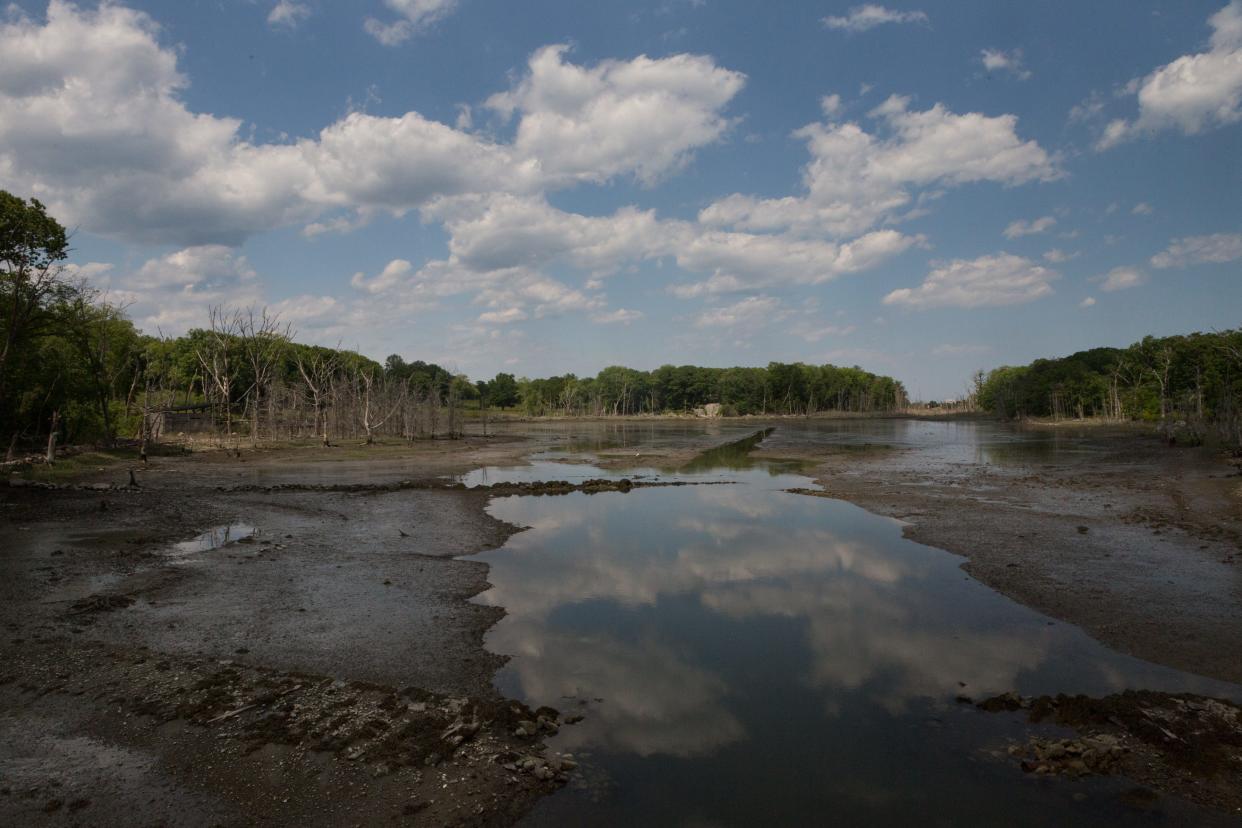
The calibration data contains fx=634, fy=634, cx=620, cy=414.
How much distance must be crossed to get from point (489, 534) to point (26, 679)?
39.7ft

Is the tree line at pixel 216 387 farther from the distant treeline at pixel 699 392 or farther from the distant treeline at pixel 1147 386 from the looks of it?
the distant treeline at pixel 1147 386

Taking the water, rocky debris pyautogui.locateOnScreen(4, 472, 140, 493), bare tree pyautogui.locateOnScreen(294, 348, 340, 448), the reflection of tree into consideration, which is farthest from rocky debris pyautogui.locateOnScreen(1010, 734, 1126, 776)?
bare tree pyautogui.locateOnScreen(294, 348, 340, 448)

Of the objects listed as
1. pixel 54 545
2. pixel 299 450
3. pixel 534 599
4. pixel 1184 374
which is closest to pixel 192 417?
pixel 299 450

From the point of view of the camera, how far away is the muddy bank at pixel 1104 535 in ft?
37.3

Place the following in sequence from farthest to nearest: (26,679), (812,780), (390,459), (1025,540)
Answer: (390,459) → (1025,540) → (26,679) → (812,780)

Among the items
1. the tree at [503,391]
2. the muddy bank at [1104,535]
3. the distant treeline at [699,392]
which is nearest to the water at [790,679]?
the muddy bank at [1104,535]

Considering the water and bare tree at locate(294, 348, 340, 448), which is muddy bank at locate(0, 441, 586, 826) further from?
bare tree at locate(294, 348, 340, 448)

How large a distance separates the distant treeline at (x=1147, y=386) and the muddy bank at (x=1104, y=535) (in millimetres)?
20903

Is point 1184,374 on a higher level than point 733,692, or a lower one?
higher

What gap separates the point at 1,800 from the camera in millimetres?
6254

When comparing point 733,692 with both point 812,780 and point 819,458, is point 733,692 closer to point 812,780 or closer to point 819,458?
point 812,780

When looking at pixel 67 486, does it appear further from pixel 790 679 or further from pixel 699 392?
pixel 699 392

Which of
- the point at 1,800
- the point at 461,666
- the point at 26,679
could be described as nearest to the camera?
the point at 1,800

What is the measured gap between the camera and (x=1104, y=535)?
61.2 feet
